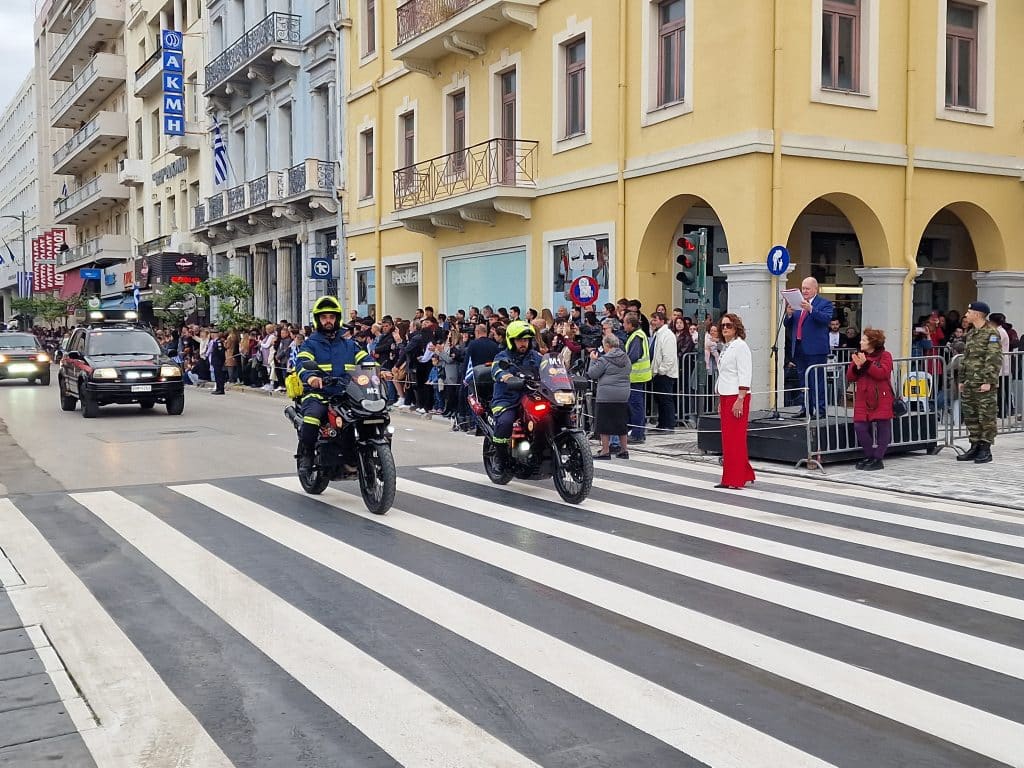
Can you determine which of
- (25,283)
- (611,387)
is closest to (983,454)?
(611,387)

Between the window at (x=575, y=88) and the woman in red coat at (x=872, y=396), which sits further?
the window at (x=575, y=88)

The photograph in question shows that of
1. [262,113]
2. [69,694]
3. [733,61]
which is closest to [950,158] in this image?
[733,61]

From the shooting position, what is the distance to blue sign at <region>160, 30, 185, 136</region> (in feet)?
135

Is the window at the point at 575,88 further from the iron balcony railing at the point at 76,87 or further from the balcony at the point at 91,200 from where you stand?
the iron balcony railing at the point at 76,87

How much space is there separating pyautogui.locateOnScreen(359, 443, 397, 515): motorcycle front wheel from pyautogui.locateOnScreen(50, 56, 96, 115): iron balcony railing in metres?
50.2

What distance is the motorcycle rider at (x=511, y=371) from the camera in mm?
10367

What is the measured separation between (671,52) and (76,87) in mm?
48222

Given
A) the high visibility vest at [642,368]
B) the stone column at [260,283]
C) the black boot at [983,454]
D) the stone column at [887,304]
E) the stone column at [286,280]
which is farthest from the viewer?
the stone column at [260,283]

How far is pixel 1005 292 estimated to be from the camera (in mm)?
19547

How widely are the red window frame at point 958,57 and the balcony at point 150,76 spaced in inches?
1249

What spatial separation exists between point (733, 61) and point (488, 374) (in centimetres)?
838

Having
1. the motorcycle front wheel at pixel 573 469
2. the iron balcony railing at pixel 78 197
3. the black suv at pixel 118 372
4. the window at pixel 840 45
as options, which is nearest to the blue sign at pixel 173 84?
the iron balcony railing at pixel 78 197

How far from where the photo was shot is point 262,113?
35.8m

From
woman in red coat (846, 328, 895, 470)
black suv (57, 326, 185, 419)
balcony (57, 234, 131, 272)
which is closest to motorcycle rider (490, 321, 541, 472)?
woman in red coat (846, 328, 895, 470)
